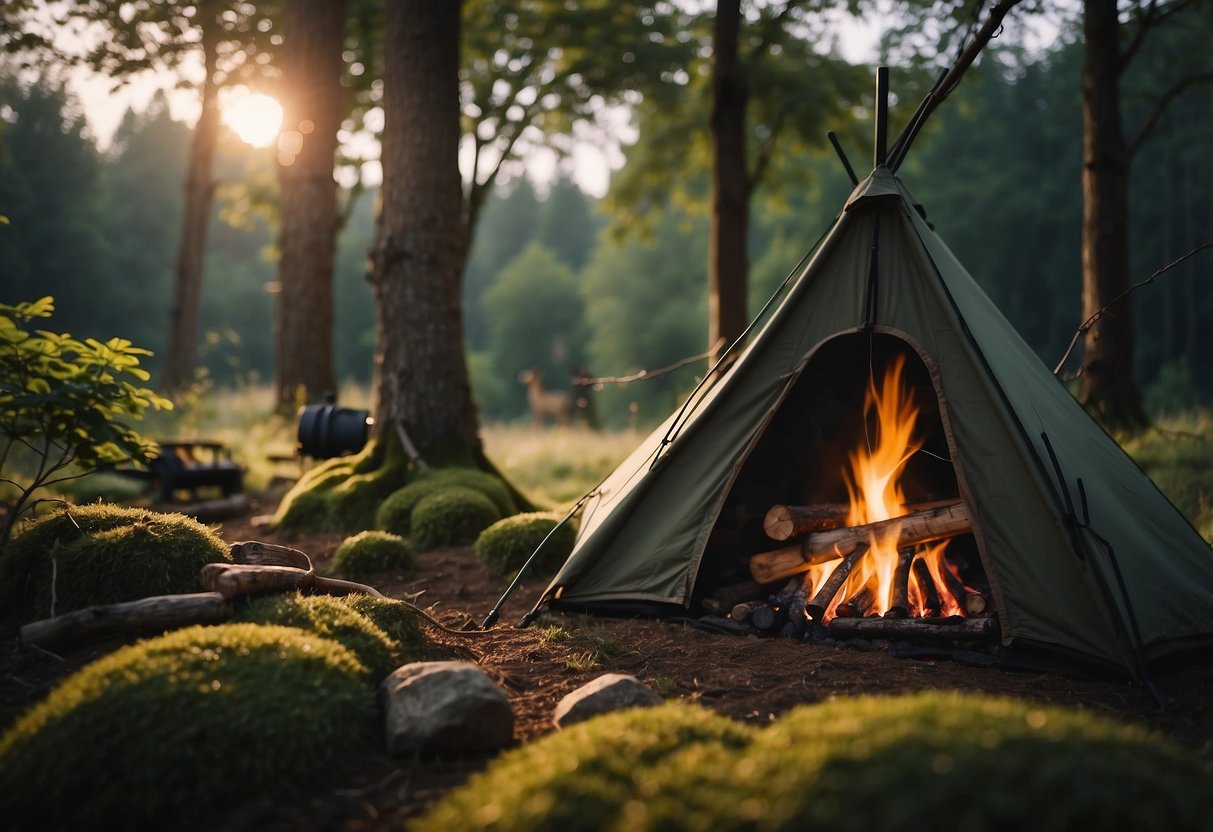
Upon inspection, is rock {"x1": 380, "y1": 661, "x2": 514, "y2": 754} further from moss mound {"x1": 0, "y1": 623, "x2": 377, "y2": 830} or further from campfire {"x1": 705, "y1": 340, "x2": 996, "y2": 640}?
campfire {"x1": 705, "y1": 340, "x2": 996, "y2": 640}

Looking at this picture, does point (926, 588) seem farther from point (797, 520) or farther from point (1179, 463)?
point (1179, 463)

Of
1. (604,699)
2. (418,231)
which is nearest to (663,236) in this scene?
(418,231)

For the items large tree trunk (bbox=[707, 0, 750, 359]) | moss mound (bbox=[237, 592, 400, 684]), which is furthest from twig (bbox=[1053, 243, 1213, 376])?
large tree trunk (bbox=[707, 0, 750, 359])

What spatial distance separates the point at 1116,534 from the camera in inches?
160

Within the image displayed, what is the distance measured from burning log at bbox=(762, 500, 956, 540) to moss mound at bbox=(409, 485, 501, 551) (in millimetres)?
2729

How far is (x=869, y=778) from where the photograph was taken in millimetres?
1879

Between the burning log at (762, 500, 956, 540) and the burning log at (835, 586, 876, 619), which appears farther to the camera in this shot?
the burning log at (762, 500, 956, 540)

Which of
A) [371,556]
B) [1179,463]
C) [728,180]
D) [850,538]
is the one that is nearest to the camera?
[850,538]

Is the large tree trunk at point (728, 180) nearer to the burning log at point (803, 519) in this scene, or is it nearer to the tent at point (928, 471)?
the tent at point (928, 471)

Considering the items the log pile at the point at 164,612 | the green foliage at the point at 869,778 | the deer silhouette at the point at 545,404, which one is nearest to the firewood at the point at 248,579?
the log pile at the point at 164,612

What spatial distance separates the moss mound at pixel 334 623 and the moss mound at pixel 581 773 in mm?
1036

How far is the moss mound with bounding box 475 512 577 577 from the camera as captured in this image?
20.0 ft

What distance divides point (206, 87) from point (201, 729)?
16205 millimetres

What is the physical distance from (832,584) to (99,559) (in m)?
3.86
